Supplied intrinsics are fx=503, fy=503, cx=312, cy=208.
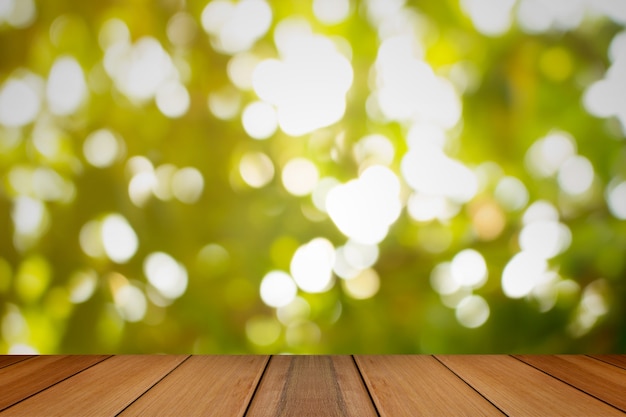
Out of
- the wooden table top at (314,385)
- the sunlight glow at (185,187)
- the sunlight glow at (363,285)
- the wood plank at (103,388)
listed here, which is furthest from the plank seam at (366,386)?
the sunlight glow at (185,187)

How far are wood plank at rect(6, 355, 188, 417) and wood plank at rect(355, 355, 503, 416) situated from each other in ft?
1.22

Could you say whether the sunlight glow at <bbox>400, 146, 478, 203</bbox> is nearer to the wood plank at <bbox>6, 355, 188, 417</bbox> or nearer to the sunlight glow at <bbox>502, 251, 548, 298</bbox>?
the sunlight glow at <bbox>502, 251, 548, 298</bbox>

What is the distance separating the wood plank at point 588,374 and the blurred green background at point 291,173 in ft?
0.23

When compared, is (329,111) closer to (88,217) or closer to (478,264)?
(478,264)

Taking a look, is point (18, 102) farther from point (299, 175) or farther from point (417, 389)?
point (417, 389)

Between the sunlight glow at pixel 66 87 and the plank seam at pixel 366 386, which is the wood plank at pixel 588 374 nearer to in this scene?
the plank seam at pixel 366 386

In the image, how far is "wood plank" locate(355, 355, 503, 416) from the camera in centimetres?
71

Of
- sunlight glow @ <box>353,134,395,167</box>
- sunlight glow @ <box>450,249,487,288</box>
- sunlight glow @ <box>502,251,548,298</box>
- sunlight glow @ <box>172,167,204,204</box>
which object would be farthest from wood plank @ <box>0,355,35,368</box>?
sunlight glow @ <box>502,251,548,298</box>

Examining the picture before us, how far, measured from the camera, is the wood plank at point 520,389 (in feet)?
2.37

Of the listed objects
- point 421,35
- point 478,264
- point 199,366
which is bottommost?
point 199,366

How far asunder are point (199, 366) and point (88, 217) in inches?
15.2

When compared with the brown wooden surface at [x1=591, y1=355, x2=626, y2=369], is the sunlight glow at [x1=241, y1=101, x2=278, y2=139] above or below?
above

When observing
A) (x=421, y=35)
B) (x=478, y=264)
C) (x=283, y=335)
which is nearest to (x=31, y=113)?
(x=283, y=335)

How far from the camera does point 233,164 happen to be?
1026 millimetres
